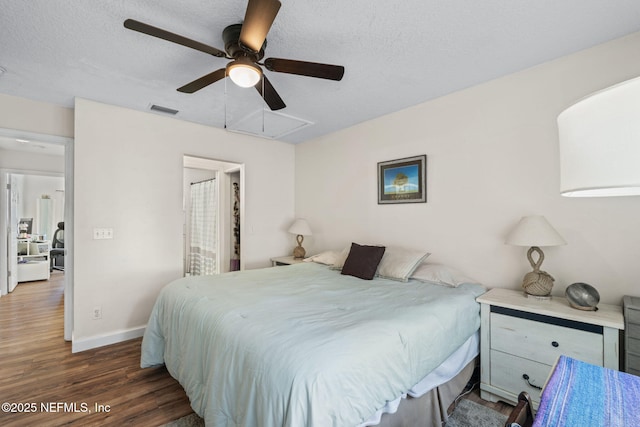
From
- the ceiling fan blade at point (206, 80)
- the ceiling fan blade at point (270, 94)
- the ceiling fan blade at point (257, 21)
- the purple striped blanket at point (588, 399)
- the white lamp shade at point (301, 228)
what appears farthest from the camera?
the white lamp shade at point (301, 228)

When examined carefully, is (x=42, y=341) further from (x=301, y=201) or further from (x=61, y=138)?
(x=301, y=201)

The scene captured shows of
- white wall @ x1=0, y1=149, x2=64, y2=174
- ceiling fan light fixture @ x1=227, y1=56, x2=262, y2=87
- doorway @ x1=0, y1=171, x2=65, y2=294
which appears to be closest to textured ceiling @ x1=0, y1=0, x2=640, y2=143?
ceiling fan light fixture @ x1=227, y1=56, x2=262, y2=87

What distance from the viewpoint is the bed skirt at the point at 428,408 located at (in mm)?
1548

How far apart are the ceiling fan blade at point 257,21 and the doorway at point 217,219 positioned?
2604 millimetres

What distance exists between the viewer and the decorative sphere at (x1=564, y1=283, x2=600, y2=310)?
1823 millimetres

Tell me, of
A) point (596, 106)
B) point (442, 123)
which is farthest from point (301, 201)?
point (596, 106)

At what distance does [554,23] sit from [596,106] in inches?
70.8

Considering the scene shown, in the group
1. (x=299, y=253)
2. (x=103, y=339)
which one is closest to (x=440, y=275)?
(x=299, y=253)

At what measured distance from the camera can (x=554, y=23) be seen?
183cm

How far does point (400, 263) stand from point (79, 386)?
2898mm

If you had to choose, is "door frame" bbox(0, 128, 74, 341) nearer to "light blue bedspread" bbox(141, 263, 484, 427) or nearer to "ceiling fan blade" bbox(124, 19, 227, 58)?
"light blue bedspread" bbox(141, 263, 484, 427)

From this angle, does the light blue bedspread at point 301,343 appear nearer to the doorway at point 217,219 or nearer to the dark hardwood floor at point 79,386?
the dark hardwood floor at point 79,386

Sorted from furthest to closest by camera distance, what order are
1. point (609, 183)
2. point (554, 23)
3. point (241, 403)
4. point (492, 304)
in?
point (492, 304) < point (554, 23) < point (241, 403) < point (609, 183)

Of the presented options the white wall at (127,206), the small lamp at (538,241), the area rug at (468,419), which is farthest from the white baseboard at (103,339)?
the small lamp at (538,241)
